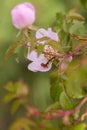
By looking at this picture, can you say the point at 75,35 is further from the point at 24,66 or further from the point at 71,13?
the point at 24,66

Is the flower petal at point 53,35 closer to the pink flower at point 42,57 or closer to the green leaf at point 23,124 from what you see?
the pink flower at point 42,57

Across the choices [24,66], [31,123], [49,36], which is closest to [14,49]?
[49,36]

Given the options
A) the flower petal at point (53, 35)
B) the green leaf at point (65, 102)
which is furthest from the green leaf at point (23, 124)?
the flower petal at point (53, 35)

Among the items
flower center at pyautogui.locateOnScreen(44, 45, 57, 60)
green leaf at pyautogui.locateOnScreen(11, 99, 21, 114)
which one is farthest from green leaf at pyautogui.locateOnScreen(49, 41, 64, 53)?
green leaf at pyautogui.locateOnScreen(11, 99, 21, 114)

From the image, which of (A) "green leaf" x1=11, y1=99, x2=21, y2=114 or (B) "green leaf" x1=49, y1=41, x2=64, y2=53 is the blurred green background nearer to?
(A) "green leaf" x1=11, y1=99, x2=21, y2=114

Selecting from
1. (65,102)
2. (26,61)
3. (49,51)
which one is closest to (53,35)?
(49,51)

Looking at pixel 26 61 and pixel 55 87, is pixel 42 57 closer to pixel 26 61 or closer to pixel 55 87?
pixel 55 87
